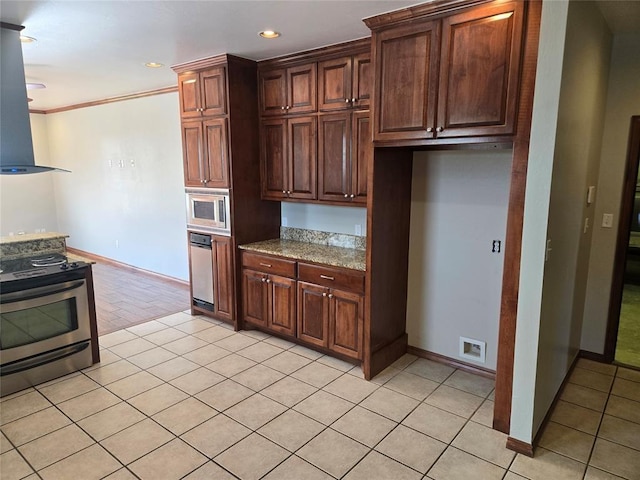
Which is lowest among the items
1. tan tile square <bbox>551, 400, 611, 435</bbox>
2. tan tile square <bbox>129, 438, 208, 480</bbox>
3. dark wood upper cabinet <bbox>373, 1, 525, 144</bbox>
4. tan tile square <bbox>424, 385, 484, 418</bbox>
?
tan tile square <bbox>129, 438, 208, 480</bbox>

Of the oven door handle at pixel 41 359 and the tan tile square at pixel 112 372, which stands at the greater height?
the oven door handle at pixel 41 359

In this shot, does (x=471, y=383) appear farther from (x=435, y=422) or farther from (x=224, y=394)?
(x=224, y=394)

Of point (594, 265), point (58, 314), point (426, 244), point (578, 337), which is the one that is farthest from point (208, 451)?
point (594, 265)

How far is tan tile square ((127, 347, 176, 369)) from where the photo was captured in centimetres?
351

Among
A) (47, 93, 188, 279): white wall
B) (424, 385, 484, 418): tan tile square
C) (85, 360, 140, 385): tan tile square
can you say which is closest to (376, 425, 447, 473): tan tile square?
(424, 385, 484, 418): tan tile square

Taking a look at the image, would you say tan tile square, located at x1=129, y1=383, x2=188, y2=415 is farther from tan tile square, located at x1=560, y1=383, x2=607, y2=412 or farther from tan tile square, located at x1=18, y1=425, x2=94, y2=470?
tan tile square, located at x1=560, y1=383, x2=607, y2=412

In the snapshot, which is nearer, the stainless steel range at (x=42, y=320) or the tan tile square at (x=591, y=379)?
the stainless steel range at (x=42, y=320)

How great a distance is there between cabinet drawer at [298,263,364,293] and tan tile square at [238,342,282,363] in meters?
0.72

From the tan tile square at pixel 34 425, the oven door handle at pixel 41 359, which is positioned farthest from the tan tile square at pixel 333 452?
the oven door handle at pixel 41 359

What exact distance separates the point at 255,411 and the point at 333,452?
2.14 ft

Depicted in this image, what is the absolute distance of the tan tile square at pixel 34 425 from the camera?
2553 mm

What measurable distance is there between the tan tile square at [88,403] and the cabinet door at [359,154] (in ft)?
7.78

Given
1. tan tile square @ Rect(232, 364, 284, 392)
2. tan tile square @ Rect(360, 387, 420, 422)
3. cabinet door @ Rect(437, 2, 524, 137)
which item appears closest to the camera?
cabinet door @ Rect(437, 2, 524, 137)

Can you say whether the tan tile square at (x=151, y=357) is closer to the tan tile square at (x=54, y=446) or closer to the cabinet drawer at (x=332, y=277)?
the tan tile square at (x=54, y=446)
